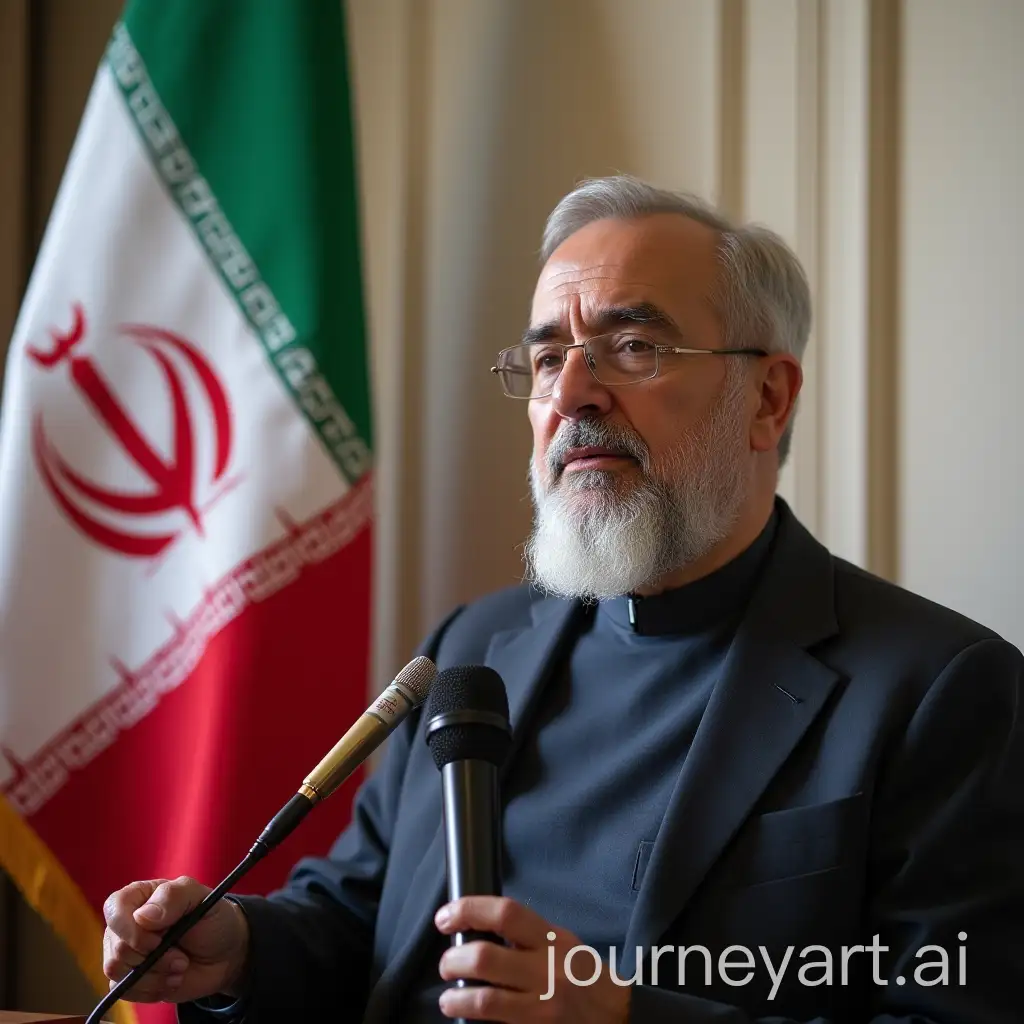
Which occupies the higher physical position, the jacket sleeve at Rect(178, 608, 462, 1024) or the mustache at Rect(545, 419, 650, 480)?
the mustache at Rect(545, 419, 650, 480)

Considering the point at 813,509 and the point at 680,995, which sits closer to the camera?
the point at 680,995

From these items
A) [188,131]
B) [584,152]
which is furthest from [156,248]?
[584,152]

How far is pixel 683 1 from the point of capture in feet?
6.87

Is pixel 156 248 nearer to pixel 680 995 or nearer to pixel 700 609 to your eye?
pixel 700 609

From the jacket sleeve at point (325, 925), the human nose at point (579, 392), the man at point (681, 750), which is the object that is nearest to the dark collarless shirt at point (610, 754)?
the man at point (681, 750)

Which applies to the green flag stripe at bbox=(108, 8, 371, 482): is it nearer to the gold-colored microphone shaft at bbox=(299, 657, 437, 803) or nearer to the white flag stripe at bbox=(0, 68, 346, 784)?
the white flag stripe at bbox=(0, 68, 346, 784)

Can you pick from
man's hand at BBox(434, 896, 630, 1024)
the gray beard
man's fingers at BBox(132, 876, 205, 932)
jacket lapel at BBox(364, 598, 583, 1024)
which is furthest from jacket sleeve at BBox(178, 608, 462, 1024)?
man's hand at BBox(434, 896, 630, 1024)

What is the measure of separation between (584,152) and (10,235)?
45.5 inches

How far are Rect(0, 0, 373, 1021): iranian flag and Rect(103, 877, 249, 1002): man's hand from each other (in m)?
0.40

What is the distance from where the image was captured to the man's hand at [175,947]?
1.23 m

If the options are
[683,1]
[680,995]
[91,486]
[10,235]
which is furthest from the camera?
[10,235]

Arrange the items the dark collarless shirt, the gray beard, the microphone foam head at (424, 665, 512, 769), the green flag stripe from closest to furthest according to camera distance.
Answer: the microphone foam head at (424, 665, 512, 769), the dark collarless shirt, the gray beard, the green flag stripe

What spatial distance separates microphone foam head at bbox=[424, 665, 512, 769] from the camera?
1.01m

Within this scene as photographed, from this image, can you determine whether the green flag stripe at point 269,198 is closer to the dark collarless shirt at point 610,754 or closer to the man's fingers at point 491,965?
the dark collarless shirt at point 610,754
